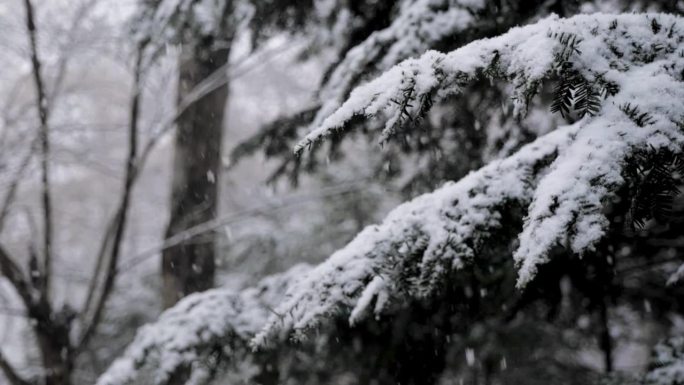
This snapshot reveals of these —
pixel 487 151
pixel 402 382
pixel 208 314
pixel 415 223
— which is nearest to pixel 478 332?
pixel 487 151

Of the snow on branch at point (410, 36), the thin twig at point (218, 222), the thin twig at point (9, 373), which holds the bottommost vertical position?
the thin twig at point (9, 373)

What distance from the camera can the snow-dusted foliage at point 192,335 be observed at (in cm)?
223

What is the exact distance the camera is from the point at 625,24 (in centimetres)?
125

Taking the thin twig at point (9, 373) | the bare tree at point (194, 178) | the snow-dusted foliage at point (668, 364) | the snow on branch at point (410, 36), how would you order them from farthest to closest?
the bare tree at point (194, 178) → the thin twig at point (9, 373) → the snow on branch at point (410, 36) → the snow-dusted foliage at point (668, 364)

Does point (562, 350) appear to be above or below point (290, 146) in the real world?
below

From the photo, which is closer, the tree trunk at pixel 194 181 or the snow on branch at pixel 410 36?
the snow on branch at pixel 410 36

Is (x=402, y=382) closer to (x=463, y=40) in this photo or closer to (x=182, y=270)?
(x=463, y=40)

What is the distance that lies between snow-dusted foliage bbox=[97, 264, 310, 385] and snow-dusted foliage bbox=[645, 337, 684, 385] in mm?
1486

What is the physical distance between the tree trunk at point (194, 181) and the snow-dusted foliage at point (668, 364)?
300cm

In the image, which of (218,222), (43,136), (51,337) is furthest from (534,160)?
(43,136)

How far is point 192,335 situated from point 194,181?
2.28 meters

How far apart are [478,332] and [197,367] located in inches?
93.8

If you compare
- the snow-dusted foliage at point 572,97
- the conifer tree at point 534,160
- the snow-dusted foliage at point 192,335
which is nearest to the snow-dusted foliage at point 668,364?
the conifer tree at point 534,160

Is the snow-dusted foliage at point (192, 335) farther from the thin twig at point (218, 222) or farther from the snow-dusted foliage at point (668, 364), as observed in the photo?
the snow-dusted foliage at point (668, 364)
